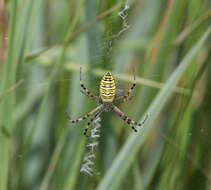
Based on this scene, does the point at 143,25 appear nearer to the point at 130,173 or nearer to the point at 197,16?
the point at 197,16

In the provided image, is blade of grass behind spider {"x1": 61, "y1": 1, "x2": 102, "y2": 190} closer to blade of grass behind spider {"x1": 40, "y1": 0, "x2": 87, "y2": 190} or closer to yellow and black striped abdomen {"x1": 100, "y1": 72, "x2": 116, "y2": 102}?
blade of grass behind spider {"x1": 40, "y1": 0, "x2": 87, "y2": 190}

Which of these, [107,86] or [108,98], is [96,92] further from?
[107,86]

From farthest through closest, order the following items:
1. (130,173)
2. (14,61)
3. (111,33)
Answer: (130,173) → (111,33) → (14,61)

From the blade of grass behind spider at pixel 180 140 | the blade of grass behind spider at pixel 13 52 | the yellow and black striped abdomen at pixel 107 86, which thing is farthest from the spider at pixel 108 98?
the blade of grass behind spider at pixel 13 52

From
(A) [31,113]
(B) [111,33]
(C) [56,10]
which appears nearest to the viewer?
(B) [111,33]

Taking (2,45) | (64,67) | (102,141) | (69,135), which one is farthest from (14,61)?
(102,141)

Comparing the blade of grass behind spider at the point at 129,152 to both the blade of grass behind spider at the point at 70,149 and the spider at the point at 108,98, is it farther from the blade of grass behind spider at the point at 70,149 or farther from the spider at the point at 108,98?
the blade of grass behind spider at the point at 70,149
